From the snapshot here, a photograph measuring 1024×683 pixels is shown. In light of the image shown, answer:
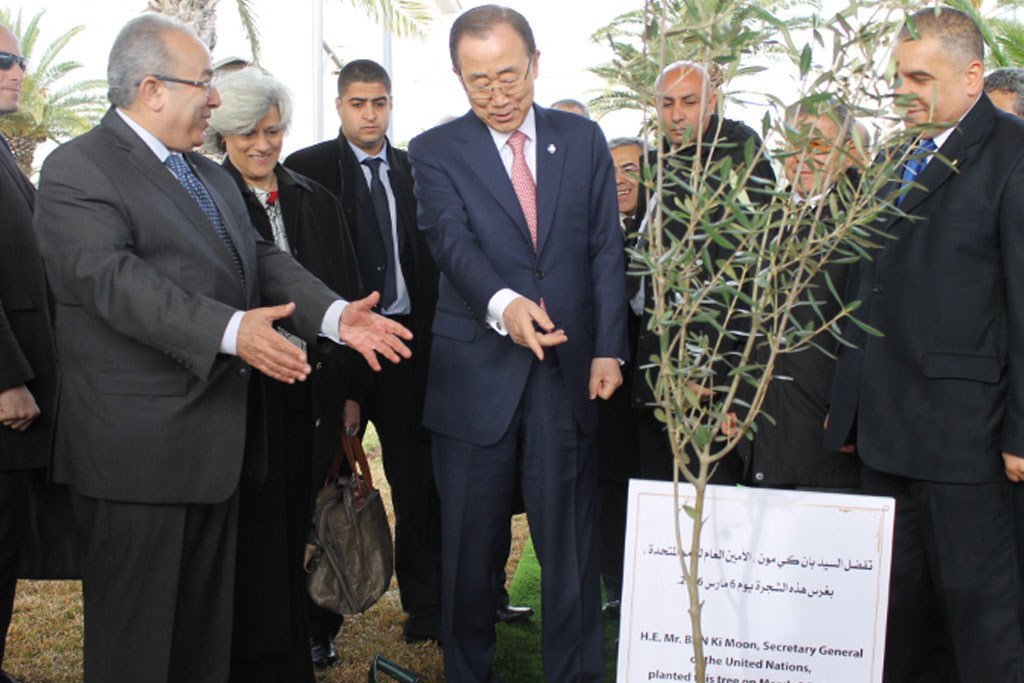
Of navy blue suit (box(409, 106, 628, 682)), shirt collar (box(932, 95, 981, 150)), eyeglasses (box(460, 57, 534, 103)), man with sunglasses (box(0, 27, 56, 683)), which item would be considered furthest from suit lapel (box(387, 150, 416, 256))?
shirt collar (box(932, 95, 981, 150))

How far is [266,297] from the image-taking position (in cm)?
317

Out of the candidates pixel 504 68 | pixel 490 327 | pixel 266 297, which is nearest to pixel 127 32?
pixel 266 297

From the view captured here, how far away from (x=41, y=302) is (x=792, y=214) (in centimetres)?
267

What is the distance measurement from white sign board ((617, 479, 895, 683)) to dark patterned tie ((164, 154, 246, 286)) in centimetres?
121

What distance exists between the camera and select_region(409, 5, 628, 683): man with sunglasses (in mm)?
3270

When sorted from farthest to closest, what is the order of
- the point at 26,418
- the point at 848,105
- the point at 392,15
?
the point at 392,15
the point at 26,418
the point at 848,105

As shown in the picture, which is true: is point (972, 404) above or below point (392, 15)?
below

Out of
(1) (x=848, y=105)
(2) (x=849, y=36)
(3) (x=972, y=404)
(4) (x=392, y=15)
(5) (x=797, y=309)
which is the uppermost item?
(4) (x=392, y=15)

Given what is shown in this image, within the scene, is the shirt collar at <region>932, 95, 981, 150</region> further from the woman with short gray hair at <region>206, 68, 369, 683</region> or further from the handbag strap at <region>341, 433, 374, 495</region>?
the handbag strap at <region>341, 433, 374, 495</region>

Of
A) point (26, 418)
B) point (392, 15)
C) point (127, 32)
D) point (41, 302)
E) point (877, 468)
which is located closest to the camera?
point (127, 32)

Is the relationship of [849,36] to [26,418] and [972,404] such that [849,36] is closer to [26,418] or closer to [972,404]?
[972,404]

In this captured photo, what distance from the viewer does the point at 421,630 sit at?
4293 mm

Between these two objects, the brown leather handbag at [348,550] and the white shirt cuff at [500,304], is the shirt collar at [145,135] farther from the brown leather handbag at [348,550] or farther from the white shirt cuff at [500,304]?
the brown leather handbag at [348,550]

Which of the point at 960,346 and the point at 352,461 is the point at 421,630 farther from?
the point at 960,346
